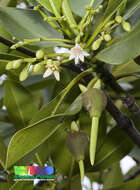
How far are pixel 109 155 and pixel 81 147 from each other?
30 cm

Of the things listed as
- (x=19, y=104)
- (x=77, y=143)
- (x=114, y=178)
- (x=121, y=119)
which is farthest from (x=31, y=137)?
(x=114, y=178)

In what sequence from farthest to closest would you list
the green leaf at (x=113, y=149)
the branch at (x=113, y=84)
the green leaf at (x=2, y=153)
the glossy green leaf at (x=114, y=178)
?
the glossy green leaf at (x=114, y=178), the green leaf at (x=113, y=149), the green leaf at (x=2, y=153), the branch at (x=113, y=84)

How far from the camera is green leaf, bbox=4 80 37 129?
0.79m

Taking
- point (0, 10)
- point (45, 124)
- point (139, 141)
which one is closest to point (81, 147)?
point (45, 124)

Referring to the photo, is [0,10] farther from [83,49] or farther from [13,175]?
[13,175]

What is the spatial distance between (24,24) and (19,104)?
0.76 ft

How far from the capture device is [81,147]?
1.73 ft

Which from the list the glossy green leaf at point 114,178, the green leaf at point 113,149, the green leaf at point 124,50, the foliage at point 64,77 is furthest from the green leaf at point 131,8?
the glossy green leaf at point 114,178

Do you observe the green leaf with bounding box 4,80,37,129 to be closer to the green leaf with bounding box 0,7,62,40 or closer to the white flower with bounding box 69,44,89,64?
the green leaf with bounding box 0,7,62,40

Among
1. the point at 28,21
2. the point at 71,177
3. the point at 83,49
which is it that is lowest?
the point at 71,177

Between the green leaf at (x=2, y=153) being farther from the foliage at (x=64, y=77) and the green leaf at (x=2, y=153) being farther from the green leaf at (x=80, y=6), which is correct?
the green leaf at (x=80, y=6)

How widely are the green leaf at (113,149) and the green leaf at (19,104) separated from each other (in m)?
0.18

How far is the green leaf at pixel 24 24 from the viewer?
23.8 inches

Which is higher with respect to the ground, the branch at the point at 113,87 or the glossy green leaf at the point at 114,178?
the branch at the point at 113,87
